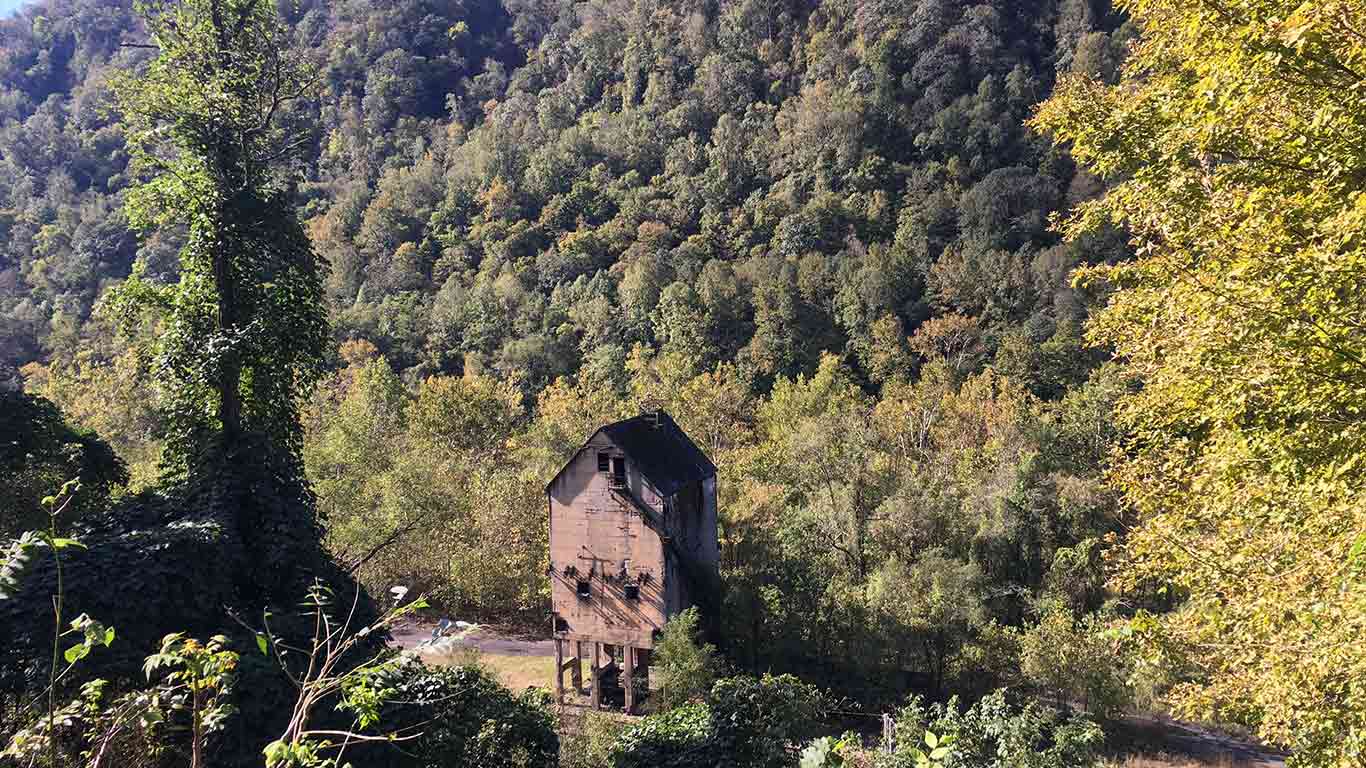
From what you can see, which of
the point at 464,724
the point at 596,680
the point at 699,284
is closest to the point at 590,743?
the point at 464,724

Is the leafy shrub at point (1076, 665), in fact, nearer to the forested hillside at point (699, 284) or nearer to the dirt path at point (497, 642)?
the forested hillside at point (699, 284)

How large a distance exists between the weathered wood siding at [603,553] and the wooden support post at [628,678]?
0.81 feet

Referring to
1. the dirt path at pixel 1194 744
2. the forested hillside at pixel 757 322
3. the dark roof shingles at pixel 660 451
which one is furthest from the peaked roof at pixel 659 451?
the dirt path at pixel 1194 744

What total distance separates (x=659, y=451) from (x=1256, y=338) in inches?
594

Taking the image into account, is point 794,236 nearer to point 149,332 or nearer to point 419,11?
point 149,332

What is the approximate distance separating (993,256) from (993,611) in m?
39.3

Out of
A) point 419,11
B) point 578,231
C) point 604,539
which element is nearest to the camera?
point 604,539

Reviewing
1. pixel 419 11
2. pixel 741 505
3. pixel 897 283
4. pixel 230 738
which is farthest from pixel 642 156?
pixel 230 738

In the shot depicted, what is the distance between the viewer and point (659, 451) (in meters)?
19.6

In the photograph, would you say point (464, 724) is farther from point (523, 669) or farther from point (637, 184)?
point (637, 184)

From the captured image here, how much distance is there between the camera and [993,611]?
19.8 meters

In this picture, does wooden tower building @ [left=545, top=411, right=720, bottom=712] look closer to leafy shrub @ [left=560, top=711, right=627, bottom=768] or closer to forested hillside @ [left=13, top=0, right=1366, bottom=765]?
forested hillside @ [left=13, top=0, right=1366, bottom=765]

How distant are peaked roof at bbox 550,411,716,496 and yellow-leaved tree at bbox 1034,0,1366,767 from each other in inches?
461

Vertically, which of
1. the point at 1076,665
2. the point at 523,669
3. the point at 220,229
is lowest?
the point at 523,669
